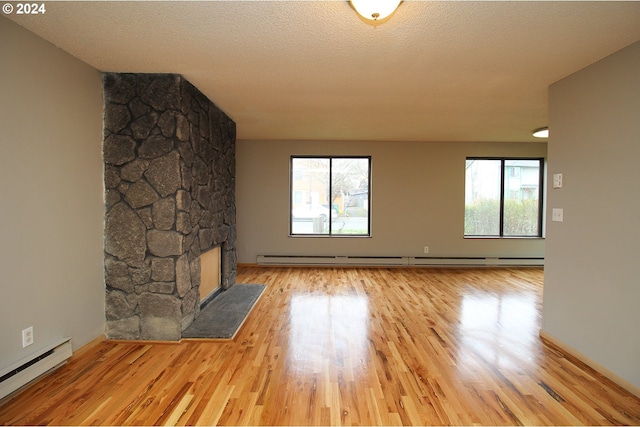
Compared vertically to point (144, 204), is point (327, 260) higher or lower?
lower

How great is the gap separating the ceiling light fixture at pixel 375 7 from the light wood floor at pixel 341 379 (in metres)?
2.28

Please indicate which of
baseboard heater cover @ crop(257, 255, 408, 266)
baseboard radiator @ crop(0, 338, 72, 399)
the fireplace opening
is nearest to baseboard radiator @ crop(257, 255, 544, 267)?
baseboard heater cover @ crop(257, 255, 408, 266)

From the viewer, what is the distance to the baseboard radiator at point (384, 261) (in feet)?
18.5

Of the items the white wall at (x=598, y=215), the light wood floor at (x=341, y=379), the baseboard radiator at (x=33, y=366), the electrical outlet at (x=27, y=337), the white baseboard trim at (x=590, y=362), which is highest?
the white wall at (x=598, y=215)

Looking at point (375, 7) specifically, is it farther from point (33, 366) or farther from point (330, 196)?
point (330, 196)

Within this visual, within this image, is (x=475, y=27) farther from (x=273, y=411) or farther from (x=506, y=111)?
(x=273, y=411)

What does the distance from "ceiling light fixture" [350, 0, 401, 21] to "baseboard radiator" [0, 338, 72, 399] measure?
9.67 ft

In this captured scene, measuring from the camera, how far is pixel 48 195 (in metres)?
2.12

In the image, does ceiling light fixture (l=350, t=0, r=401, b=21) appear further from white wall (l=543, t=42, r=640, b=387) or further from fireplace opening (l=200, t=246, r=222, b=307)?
fireplace opening (l=200, t=246, r=222, b=307)

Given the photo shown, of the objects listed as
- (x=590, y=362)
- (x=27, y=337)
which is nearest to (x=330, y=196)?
(x=590, y=362)

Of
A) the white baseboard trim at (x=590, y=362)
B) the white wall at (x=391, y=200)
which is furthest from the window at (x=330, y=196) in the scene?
the white baseboard trim at (x=590, y=362)

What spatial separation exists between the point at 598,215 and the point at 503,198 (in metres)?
3.71

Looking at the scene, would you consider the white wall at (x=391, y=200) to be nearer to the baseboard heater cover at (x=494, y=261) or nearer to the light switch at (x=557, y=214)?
the baseboard heater cover at (x=494, y=261)

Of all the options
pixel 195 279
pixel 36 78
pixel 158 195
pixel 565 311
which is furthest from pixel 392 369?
pixel 36 78
